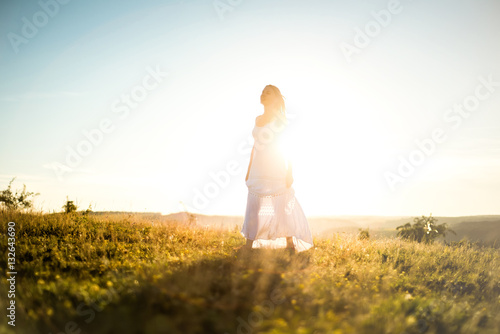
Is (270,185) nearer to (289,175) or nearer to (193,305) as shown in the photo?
(289,175)

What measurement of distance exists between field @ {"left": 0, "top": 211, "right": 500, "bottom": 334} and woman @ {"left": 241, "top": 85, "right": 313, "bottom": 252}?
55 cm

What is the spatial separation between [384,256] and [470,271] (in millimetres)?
2235

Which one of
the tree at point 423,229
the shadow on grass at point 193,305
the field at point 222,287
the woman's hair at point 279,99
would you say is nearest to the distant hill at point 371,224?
the tree at point 423,229

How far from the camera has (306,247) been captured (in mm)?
8914

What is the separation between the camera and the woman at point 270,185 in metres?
8.41

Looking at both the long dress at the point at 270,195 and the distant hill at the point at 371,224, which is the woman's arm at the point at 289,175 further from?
the distant hill at the point at 371,224

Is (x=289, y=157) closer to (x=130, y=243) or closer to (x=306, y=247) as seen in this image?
(x=306, y=247)

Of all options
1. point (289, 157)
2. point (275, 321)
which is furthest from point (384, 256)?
point (275, 321)

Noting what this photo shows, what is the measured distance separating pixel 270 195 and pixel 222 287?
145 inches

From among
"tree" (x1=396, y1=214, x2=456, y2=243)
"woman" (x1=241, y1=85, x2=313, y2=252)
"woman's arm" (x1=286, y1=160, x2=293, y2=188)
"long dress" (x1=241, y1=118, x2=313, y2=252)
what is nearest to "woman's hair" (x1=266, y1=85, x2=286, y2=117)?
"woman" (x1=241, y1=85, x2=313, y2=252)

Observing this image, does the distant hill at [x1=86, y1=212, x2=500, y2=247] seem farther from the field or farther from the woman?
the woman

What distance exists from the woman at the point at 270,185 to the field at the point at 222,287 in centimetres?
55

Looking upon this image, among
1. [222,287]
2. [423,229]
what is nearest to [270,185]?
[222,287]

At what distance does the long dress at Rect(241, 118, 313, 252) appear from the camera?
8406 mm
